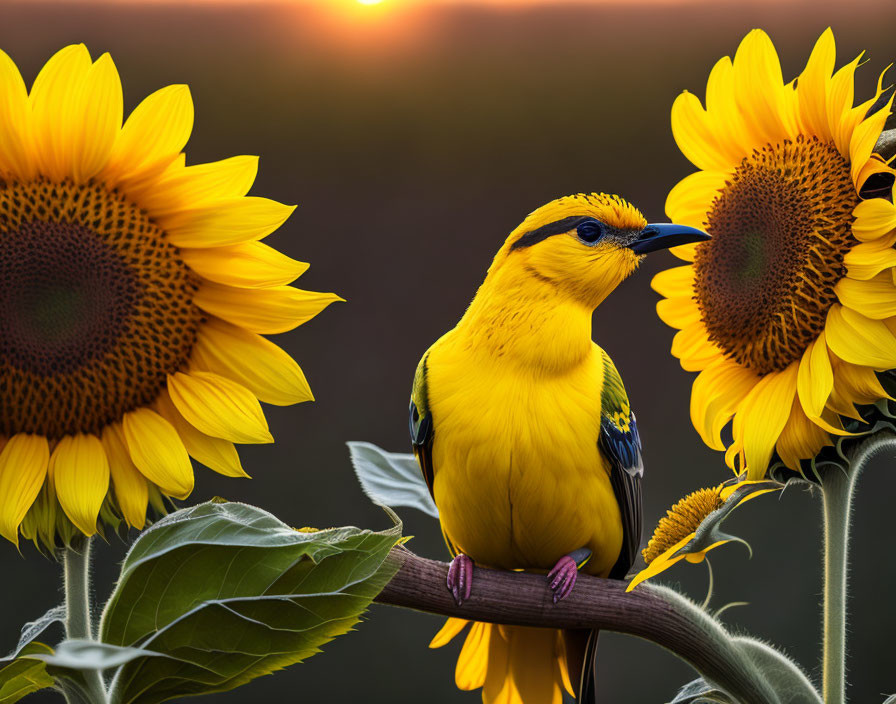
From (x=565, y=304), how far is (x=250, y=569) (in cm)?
22

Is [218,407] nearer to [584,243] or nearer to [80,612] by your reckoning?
[80,612]

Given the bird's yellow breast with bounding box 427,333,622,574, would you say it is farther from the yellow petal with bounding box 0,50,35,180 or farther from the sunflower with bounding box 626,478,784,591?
the yellow petal with bounding box 0,50,35,180

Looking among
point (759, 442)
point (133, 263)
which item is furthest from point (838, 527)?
point (133, 263)

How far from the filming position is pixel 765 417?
337 mm

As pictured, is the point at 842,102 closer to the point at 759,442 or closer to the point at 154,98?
the point at 759,442

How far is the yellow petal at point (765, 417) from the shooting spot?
13.0 inches

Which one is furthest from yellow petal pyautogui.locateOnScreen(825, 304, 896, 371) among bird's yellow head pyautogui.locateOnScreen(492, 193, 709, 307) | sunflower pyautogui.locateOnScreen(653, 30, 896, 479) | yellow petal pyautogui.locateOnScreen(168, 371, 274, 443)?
yellow petal pyautogui.locateOnScreen(168, 371, 274, 443)

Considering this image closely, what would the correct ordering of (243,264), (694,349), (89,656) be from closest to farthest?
(89,656)
(243,264)
(694,349)

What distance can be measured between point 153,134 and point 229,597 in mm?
143

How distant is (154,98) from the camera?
10.7 inches

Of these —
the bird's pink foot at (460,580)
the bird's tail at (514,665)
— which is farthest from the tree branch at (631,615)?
the bird's tail at (514,665)

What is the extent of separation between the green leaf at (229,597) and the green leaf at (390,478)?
0.09 metres

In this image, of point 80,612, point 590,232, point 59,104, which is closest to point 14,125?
point 59,104

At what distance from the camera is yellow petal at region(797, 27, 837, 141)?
1.11ft
